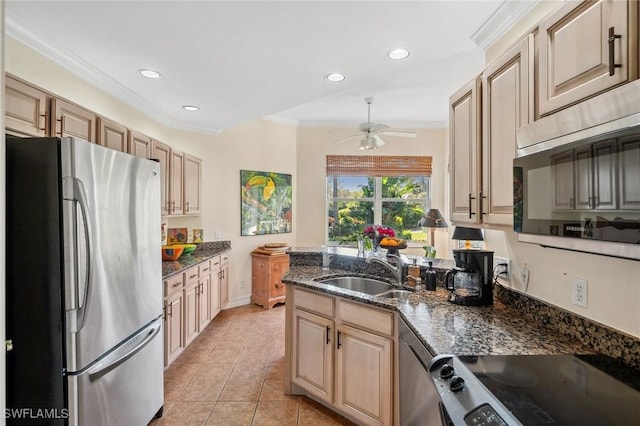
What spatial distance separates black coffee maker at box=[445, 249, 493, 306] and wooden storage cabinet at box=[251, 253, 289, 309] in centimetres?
308

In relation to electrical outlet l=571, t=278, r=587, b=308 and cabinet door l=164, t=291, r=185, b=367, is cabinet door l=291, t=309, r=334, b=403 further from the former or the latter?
electrical outlet l=571, t=278, r=587, b=308

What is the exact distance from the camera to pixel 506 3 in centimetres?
178

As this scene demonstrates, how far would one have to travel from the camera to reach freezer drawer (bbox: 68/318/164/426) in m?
1.56

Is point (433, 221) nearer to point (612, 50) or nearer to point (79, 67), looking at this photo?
point (612, 50)

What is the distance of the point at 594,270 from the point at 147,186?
7.93 feet

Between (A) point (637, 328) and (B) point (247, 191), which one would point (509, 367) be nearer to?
(A) point (637, 328)

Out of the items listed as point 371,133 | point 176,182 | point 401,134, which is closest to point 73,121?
point 176,182

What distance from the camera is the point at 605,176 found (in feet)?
2.69

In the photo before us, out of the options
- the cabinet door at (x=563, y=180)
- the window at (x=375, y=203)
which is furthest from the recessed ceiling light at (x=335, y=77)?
the window at (x=375, y=203)

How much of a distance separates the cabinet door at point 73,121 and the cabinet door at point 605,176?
2.57 metres

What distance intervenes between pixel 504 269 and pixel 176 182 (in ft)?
10.8

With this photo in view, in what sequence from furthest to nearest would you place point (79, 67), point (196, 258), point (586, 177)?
point (196, 258) < point (79, 67) < point (586, 177)

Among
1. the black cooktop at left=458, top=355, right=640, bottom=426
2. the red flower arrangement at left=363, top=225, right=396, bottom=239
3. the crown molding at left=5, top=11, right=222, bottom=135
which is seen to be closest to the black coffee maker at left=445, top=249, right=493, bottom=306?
the black cooktop at left=458, top=355, right=640, bottom=426

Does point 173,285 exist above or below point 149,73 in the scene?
below
